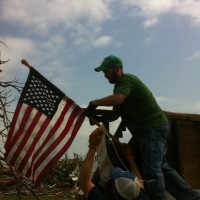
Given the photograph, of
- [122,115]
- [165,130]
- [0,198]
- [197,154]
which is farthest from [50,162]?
[0,198]

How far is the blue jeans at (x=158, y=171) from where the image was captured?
4.34 m

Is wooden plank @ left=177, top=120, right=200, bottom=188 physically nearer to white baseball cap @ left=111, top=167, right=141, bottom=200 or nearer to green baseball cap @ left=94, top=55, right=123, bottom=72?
green baseball cap @ left=94, top=55, right=123, bottom=72

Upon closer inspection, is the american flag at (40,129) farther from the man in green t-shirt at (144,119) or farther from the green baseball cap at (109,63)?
the green baseball cap at (109,63)

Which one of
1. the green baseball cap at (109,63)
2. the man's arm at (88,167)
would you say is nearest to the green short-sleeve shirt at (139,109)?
the green baseball cap at (109,63)

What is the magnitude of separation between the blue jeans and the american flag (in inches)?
32.0

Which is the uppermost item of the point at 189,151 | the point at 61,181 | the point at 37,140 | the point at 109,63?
the point at 109,63

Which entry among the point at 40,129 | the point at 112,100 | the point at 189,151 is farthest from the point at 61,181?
the point at 112,100

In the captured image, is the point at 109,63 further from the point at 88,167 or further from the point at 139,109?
the point at 88,167

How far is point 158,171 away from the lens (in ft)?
14.4

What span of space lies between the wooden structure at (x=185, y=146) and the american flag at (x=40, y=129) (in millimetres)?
1268

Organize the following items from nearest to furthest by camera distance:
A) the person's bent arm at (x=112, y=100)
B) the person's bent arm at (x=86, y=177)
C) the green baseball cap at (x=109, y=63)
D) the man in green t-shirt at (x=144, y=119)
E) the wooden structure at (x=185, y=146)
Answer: the person's bent arm at (x=86, y=177) < the person's bent arm at (x=112, y=100) < the man in green t-shirt at (x=144, y=119) < the green baseball cap at (x=109, y=63) < the wooden structure at (x=185, y=146)

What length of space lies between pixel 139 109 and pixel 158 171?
0.70 metres

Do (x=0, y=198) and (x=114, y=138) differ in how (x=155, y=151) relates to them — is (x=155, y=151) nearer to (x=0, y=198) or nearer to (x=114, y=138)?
(x=114, y=138)

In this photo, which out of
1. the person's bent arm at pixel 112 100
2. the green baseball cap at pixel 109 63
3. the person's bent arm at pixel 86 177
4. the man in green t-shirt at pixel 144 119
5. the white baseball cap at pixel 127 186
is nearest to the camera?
the white baseball cap at pixel 127 186
